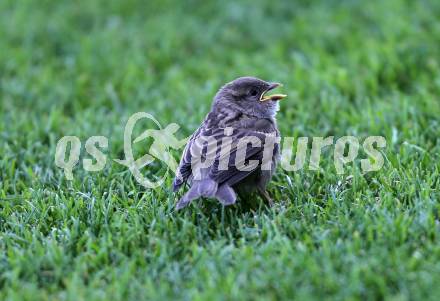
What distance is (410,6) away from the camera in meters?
9.04


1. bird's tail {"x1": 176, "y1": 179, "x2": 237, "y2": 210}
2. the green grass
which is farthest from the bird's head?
bird's tail {"x1": 176, "y1": 179, "x2": 237, "y2": 210}

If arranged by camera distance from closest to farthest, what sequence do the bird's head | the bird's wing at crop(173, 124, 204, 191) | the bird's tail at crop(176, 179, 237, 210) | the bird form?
the bird's tail at crop(176, 179, 237, 210), the bird, the bird's wing at crop(173, 124, 204, 191), the bird's head

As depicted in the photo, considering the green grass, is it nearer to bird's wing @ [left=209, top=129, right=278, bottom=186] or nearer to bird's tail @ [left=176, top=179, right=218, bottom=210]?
bird's tail @ [left=176, top=179, right=218, bottom=210]

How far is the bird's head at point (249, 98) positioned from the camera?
583 centimetres

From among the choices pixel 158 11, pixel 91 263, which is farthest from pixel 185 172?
pixel 158 11

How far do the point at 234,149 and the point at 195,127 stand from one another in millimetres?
1633

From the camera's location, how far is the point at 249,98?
5.88 meters

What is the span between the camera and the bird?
192 inches

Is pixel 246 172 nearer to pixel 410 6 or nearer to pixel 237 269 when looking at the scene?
pixel 237 269

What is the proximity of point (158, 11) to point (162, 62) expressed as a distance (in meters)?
1.53
